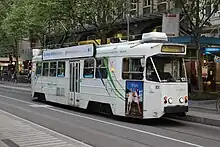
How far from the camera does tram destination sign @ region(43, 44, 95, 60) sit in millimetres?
18469

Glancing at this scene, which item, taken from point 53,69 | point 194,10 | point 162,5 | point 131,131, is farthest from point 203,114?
point 162,5

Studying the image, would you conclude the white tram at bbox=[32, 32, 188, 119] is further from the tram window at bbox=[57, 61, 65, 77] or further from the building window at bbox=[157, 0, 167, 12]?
the building window at bbox=[157, 0, 167, 12]

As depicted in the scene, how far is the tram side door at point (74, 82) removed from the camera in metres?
19.4

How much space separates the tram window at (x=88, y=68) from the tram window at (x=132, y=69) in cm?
270

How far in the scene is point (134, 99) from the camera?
15047 millimetres

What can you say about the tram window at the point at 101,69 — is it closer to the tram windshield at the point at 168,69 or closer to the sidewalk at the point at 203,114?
the tram windshield at the point at 168,69

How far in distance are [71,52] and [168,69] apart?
6750mm

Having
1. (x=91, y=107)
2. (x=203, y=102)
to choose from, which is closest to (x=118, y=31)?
(x=203, y=102)

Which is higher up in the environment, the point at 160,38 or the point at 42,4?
the point at 42,4

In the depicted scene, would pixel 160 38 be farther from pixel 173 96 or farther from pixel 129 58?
pixel 173 96

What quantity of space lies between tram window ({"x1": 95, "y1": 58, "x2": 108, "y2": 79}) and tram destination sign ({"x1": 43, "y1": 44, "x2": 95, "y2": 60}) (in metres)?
0.74

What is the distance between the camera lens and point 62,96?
2097 cm

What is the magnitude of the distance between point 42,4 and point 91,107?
44.0ft

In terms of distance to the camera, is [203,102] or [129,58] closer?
[129,58]
